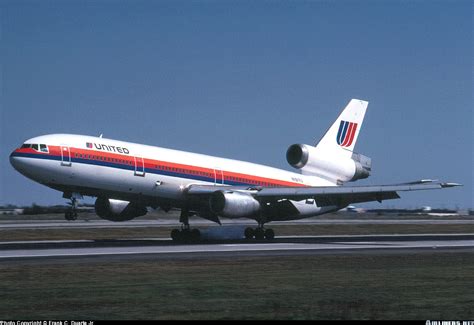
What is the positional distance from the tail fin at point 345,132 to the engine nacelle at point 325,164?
657 mm

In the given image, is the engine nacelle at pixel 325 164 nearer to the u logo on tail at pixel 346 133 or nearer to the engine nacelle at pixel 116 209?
the u logo on tail at pixel 346 133

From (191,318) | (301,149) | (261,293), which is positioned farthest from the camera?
(301,149)

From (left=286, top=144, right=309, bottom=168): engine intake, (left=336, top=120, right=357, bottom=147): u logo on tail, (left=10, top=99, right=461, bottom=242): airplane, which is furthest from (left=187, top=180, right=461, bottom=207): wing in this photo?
(left=336, top=120, right=357, bottom=147): u logo on tail

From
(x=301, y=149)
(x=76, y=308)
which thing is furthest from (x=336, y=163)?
(x=76, y=308)

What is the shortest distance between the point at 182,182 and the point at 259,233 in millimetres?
6516

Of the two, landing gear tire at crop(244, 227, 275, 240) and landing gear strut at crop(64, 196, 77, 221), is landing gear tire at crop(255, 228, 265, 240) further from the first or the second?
landing gear strut at crop(64, 196, 77, 221)

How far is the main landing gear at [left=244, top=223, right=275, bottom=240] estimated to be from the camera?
164 feet

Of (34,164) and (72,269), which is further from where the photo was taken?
(34,164)

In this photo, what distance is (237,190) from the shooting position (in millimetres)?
47688

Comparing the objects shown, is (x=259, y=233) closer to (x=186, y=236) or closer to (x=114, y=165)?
(x=186, y=236)

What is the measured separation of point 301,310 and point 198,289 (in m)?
4.53

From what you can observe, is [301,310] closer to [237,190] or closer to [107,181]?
[107,181]

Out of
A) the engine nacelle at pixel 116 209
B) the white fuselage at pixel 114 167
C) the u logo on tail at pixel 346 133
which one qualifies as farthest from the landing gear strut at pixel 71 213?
the u logo on tail at pixel 346 133

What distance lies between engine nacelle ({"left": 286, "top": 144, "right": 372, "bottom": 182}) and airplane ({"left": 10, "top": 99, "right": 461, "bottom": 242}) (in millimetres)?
79
